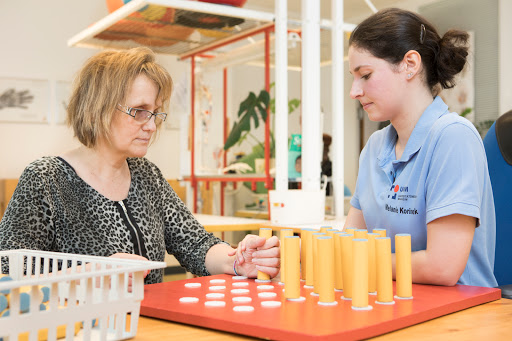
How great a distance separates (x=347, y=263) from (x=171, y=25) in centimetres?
234

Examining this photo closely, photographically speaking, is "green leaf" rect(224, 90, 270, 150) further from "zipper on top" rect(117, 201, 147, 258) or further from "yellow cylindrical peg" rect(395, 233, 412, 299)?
"yellow cylindrical peg" rect(395, 233, 412, 299)

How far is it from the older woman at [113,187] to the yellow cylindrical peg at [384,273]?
0.41 m

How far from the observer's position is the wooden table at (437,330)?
0.84 meters

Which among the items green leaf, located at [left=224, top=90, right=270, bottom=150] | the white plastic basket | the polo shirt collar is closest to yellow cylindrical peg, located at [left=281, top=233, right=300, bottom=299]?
the white plastic basket

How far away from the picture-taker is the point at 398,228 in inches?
55.2

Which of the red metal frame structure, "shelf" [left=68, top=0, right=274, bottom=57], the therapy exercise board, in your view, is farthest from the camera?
the red metal frame structure

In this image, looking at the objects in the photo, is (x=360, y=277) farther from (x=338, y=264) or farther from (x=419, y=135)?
(x=419, y=135)

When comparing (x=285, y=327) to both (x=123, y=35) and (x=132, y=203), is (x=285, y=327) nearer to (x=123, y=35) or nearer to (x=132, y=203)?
(x=132, y=203)

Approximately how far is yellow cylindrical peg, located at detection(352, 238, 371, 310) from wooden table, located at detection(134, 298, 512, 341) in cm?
8

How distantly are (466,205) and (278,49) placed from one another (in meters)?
1.80

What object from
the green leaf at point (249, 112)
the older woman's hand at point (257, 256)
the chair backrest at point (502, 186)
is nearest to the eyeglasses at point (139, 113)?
the older woman's hand at point (257, 256)

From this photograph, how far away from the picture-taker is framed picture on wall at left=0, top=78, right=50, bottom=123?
5.48 metres

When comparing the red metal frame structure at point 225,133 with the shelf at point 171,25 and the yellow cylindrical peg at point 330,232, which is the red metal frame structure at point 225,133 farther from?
the yellow cylindrical peg at point 330,232

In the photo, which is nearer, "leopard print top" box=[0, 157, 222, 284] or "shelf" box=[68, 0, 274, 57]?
"leopard print top" box=[0, 157, 222, 284]
